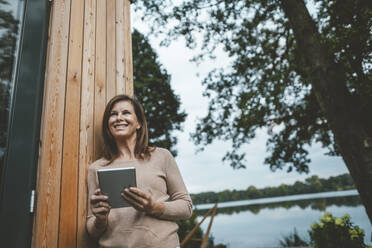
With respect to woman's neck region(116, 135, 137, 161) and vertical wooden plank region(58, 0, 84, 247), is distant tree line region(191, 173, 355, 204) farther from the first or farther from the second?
vertical wooden plank region(58, 0, 84, 247)

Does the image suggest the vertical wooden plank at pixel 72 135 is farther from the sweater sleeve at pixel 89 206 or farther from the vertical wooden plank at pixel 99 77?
the vertical wooden plank at pixel 99 77

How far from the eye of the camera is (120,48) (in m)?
2.33

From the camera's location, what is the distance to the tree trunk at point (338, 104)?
3.33 m

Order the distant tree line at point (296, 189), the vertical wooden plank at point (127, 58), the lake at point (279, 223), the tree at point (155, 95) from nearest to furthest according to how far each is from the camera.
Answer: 1. the vertical wooden plank at point (127, 58)
2. the tree at point (155, 95)
3. the lake at point (279, 223)
4. the distant tree line at point (296, 189)

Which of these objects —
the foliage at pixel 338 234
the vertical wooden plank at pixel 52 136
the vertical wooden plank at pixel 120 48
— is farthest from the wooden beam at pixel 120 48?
the foliage at pixel 338 234

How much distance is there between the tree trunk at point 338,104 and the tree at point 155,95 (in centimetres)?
810

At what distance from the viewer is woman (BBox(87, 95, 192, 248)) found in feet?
4.29

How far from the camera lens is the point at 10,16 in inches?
55.6

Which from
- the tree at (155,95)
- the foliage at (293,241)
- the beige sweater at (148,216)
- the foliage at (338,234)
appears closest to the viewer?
the beige sweater at (148,216)

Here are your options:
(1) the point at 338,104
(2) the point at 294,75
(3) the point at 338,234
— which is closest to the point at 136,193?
(1) the point at 338,104

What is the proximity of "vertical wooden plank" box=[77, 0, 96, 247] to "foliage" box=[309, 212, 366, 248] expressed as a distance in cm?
459

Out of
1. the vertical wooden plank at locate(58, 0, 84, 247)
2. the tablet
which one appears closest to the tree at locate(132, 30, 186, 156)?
the vertical wooden plank at locate(58, 0, 84, 247)

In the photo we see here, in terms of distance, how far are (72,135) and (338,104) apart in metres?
3.78

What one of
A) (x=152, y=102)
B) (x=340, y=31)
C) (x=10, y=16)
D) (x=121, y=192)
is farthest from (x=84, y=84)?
(x=152, y=102)
